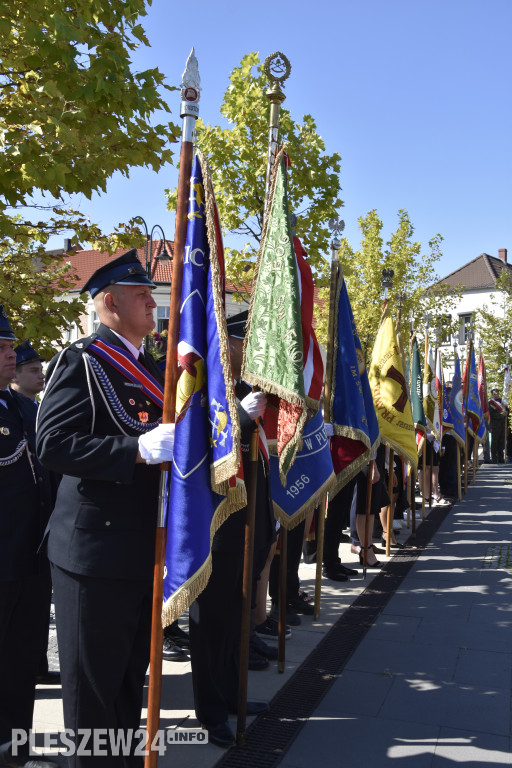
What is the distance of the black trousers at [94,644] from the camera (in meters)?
2.81

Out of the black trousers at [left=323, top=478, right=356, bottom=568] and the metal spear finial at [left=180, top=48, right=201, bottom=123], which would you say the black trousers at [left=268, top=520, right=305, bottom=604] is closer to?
the black trousers at [left=323, top=478, right=356, bottom=568]

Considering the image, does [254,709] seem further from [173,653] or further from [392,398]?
[392,398]

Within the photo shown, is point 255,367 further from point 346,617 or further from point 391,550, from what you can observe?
point 391,550

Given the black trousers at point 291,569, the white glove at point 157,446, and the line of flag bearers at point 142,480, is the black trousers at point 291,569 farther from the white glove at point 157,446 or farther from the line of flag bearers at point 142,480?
the white glove at point 157,446

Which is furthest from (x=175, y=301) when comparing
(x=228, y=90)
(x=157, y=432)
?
A: (x=228, y=90)

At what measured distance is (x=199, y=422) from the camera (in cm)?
298

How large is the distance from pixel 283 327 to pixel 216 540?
1.25 metres

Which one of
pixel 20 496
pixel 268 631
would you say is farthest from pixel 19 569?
pixel 268 631

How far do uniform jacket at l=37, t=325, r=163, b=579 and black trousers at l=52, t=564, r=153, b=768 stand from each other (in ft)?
0.28

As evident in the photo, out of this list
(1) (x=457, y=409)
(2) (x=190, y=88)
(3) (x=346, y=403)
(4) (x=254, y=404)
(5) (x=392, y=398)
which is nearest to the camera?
(2) (x=190, y=88)

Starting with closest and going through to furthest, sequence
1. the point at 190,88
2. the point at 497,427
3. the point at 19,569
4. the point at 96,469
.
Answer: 1. the point at 96,469
2. the point at 190,88
3. the point at 19,569
4. the point at 497,427

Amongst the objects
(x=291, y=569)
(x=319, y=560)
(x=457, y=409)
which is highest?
(x=457, y=409)

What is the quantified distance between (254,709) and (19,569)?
1640 mm

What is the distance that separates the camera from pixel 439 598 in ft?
22.6
